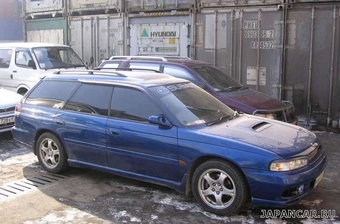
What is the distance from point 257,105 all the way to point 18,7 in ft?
108

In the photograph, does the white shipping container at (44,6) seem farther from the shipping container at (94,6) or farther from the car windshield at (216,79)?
the car windshield at (216,79)

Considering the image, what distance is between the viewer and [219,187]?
180 inches

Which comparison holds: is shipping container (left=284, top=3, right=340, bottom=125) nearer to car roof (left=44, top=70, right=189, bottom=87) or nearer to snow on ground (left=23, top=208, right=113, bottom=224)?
car roof (left=44, top=70, right=189, bottom=87)

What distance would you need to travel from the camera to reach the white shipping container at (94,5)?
512 inches

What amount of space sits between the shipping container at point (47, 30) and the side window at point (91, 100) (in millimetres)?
9302

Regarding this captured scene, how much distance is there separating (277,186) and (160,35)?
8.59m

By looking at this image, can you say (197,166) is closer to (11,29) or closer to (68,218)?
(68,218)

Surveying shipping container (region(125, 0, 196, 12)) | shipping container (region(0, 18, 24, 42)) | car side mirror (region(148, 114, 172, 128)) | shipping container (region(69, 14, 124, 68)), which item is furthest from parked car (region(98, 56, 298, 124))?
shipping container (region(0, 18, 24, 42))

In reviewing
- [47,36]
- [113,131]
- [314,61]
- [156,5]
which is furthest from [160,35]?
[113,131]

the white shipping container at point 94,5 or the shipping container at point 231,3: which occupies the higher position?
the white shipping container at point 94,5

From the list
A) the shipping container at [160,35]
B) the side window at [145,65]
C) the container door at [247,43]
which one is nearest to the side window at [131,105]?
the side window at [145,65]

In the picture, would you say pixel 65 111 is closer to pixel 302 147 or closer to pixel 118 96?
pixel 118 96

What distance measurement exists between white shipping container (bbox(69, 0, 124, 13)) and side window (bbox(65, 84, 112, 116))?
7614 millimetres

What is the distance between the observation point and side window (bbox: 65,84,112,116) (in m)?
5.53
